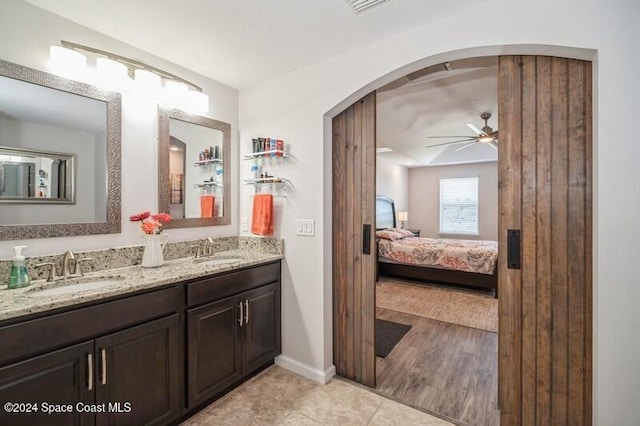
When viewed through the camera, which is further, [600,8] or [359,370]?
[359,370]

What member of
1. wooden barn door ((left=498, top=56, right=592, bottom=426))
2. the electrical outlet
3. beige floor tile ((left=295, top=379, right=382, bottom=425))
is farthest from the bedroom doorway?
the electrical outlet

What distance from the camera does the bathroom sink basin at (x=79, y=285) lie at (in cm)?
151

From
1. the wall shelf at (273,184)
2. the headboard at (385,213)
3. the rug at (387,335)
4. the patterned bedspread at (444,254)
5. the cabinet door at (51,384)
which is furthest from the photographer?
the headboard at (385,213)

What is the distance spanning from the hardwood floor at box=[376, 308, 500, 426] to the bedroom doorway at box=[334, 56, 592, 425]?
29cm

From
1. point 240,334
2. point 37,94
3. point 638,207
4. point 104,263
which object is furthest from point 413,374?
point 37,94

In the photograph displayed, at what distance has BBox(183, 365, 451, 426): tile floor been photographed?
1790mm

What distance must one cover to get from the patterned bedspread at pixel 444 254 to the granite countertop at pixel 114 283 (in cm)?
309

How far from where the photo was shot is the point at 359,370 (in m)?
2.20

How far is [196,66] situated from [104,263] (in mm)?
1605

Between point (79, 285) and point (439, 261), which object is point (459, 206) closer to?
point (439, 261)

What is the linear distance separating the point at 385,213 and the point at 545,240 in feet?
16.6

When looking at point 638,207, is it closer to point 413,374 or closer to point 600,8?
point 600,8

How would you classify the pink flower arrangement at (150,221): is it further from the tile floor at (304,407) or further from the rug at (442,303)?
the rug at (442,303)

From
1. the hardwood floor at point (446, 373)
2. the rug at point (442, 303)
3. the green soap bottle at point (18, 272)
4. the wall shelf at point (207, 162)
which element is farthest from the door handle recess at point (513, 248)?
the green soap bottle at point (18, 272)
